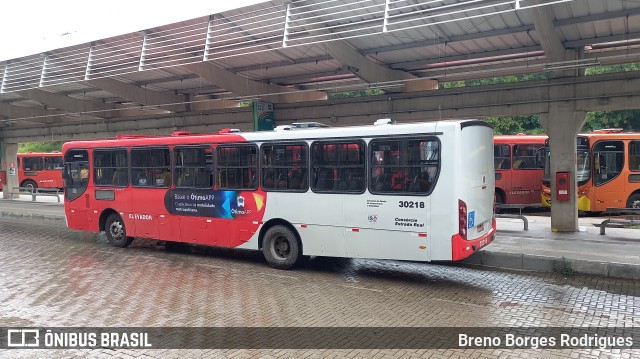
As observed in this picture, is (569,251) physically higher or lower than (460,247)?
lower

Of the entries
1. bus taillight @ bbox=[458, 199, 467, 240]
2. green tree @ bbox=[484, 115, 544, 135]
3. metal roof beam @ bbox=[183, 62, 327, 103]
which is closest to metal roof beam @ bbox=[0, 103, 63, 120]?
metal roof beam @ bbox=[183, 62, 327, 103]

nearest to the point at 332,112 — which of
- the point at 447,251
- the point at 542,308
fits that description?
the point at 447,251

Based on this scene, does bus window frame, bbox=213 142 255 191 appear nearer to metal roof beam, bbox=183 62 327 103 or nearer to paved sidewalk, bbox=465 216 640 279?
metal roof beam, bbox=183 62 327 103

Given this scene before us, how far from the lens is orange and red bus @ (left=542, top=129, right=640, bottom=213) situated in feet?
54.5

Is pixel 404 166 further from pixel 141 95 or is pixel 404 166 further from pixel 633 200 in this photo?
pixel 141 95

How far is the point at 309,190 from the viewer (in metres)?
9.57

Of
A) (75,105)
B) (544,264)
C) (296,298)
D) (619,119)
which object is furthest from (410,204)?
(619,119)

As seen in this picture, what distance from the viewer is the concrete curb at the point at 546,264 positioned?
8.91m

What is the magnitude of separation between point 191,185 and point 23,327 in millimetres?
5019

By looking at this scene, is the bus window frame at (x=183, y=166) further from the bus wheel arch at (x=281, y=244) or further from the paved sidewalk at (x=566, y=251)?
the paved sidewalk at (x=566, y=251)

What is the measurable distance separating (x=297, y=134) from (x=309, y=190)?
1175mm

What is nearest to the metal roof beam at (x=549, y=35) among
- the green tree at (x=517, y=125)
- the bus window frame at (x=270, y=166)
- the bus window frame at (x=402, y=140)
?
the bus window frame at (x=402, y=140)

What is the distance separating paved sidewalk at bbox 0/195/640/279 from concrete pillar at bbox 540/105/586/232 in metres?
0.43

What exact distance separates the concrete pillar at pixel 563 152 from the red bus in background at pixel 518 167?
540 centimetres
